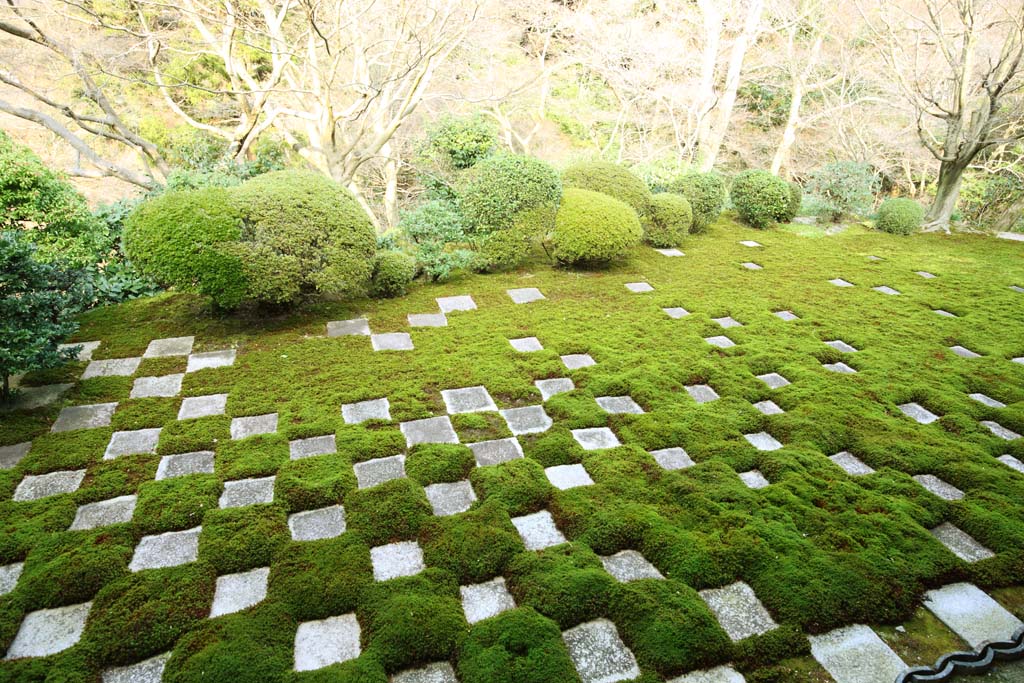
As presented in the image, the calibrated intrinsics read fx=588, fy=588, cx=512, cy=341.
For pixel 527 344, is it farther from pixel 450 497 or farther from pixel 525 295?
pixel 450 497

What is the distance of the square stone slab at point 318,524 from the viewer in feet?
10.4

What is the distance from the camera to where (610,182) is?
8.10 m

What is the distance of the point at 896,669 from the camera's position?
8.24 feet

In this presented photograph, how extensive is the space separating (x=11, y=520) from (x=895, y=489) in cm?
505

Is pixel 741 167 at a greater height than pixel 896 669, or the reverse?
pixel 741 167

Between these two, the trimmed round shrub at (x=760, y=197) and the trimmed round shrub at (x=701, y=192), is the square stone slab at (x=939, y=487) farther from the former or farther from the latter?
the trimmed round shrub at (x=760, y=197)

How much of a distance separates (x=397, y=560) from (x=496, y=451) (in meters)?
1.07

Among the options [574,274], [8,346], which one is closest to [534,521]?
[8,346]

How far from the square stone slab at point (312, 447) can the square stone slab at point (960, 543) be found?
11.8 feet

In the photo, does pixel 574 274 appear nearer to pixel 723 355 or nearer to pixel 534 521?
pixel 723 355

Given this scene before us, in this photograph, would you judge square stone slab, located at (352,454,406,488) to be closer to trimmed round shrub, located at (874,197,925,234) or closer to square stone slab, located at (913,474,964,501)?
square stone slab, located at (913,474,964,501)

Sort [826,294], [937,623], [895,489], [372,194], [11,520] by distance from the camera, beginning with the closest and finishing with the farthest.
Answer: [937,623] → [11,520] → [895,489] → [826,294] → [372,194]

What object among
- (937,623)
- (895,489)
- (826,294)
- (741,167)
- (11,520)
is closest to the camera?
(937,623)

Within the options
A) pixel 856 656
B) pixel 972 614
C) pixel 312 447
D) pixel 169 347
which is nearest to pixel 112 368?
pixel 169 347
